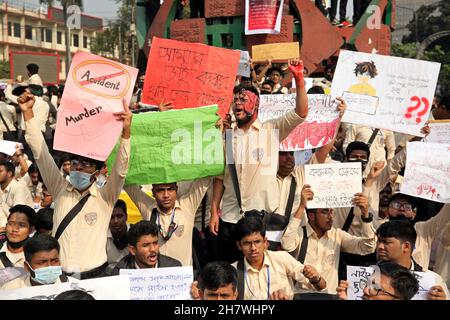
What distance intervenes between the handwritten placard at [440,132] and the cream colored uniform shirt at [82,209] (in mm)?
2681

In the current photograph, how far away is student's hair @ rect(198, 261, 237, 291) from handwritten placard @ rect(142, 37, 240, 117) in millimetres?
2180

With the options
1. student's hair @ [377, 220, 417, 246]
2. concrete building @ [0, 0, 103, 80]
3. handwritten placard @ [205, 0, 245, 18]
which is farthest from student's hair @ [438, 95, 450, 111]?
concrete building @ [0, 0, 103, 80]

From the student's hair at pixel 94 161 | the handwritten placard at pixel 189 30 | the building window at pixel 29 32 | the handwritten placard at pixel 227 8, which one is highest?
the building window at pixel 29 32

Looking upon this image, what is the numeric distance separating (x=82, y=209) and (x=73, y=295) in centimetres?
150

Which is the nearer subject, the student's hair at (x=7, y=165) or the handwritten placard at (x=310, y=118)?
the handwritten placard at (x=310, y=118)

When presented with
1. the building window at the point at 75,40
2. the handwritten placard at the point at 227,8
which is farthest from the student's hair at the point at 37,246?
the building window at the point at 75,40

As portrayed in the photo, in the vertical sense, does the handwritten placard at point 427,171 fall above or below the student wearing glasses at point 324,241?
above

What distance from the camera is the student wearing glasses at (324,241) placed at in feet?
17.4

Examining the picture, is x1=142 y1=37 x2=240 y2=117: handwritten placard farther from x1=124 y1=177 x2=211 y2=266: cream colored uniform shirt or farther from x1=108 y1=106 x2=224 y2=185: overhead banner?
x1=124 y1=177 x2=211 y2=266: cream colored uniform shirt

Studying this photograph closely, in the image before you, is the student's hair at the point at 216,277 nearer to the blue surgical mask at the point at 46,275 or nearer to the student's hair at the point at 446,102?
the blue surgical mask at the point at 46,275

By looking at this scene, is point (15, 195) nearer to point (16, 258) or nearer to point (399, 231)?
point (16, 258)

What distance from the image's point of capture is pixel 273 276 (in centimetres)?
480

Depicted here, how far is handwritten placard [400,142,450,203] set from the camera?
18.4ft

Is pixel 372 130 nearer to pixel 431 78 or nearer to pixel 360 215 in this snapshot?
pixel 431 78
